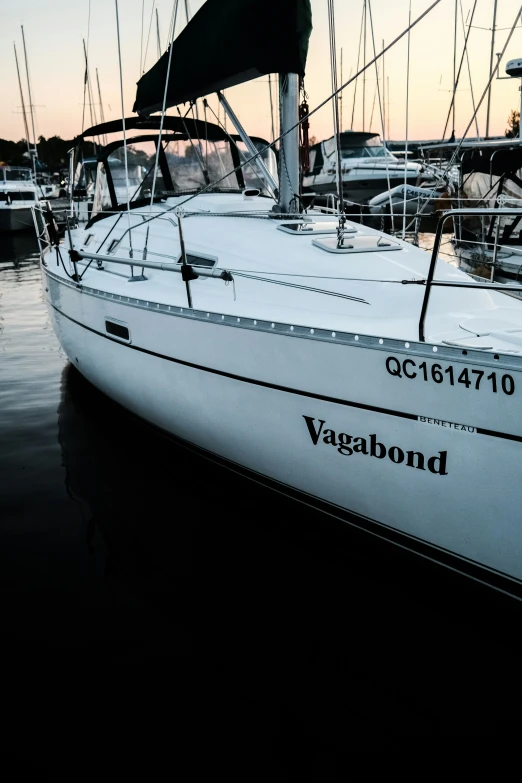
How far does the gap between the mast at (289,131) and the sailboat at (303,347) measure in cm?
1

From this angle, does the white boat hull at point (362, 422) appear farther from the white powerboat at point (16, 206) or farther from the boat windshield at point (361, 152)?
the white powerboat at point (16, 206)

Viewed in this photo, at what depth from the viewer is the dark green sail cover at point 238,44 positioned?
4.02 m

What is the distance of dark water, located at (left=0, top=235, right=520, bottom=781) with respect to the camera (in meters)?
2.50

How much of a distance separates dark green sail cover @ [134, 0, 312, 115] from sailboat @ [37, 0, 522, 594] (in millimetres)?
12

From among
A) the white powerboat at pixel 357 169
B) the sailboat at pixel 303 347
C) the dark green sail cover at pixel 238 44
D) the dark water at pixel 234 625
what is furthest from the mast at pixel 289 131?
the white powerboat at pixel 357 169

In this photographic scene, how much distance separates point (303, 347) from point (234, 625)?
1480 mm

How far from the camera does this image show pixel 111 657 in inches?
112

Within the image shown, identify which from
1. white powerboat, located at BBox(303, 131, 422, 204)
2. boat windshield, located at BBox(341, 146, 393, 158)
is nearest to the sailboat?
white powerboat, located at BBox(303, 131, 422, 204)

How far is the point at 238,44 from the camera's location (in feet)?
13.5

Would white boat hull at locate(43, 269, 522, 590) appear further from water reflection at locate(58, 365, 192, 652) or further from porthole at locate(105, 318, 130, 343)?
water reflection at locate(58, 365, 192, 652)

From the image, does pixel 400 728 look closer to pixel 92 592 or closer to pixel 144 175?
pixel 92 592

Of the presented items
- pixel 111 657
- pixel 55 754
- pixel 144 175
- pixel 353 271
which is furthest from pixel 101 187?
pixel 55 754

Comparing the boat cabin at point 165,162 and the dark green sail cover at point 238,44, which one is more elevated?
the dark green sail cover at point 238,44

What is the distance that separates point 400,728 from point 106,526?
2.26m
